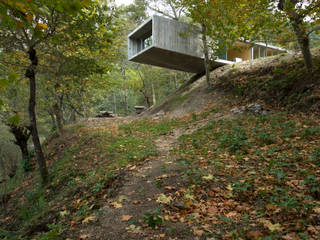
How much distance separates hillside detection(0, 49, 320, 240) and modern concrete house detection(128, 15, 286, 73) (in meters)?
5.75

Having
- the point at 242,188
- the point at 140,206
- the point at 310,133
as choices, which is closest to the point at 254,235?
the point at 242,188

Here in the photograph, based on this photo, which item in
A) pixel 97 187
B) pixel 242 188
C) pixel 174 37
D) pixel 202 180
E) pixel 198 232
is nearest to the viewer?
pixel 198 232

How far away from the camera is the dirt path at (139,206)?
319 cm

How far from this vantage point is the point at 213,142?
7.39 m

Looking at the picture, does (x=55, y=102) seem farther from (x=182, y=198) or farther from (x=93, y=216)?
(x=182, y=198)

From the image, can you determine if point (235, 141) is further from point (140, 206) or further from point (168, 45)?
point (168, 45)

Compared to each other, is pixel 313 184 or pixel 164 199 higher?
pixel 313 184

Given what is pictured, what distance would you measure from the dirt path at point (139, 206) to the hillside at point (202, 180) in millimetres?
22

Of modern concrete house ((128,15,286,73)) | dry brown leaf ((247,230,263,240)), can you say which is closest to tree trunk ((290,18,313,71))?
modern concrete house ((128,15,286,73))

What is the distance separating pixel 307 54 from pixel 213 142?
675 cm

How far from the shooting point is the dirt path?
125 inches

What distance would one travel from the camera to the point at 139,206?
13.2 feet

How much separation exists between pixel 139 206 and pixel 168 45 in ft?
41.4

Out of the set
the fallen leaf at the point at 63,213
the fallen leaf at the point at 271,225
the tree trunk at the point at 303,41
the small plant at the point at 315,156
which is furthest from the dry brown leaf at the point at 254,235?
the tree trunk at the point at 303,41
